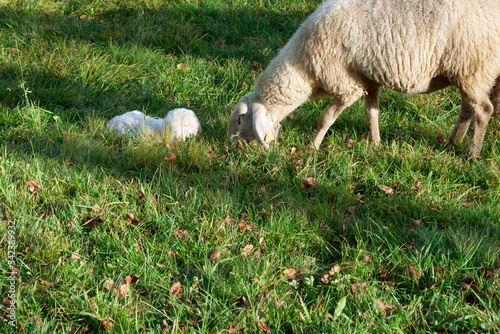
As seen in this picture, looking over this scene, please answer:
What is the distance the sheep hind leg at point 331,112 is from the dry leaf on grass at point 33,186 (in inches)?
87.3

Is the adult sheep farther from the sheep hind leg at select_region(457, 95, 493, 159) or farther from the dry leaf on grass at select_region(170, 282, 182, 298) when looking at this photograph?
the dry leaf on grass at select_region(170, 282, 182, 298)

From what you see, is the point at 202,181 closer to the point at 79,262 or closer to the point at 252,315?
the point at 79,262

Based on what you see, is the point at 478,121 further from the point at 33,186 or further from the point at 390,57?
the point at 33,186

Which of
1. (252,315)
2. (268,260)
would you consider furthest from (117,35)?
(252,315)

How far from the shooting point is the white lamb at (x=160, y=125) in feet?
13.2

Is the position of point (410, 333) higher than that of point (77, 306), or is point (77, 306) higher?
point (410, 333)

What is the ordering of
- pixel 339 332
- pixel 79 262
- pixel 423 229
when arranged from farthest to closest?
pixel 423 229 → pixel 79 262 → pixel 339 332

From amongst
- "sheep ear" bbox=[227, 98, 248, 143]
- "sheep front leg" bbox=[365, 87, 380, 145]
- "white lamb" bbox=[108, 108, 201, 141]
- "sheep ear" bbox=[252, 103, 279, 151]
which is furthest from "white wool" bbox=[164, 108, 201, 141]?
"sheep front leg" bbox=[365, 87, 380, 145]

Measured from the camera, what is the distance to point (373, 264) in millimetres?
2676

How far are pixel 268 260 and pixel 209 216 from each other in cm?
55

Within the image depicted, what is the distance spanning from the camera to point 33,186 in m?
3.11

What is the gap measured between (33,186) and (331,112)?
2427 millimetres

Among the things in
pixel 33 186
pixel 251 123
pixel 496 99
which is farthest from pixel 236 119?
pixel 496 99

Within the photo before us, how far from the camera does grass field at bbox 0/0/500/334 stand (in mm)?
2328
